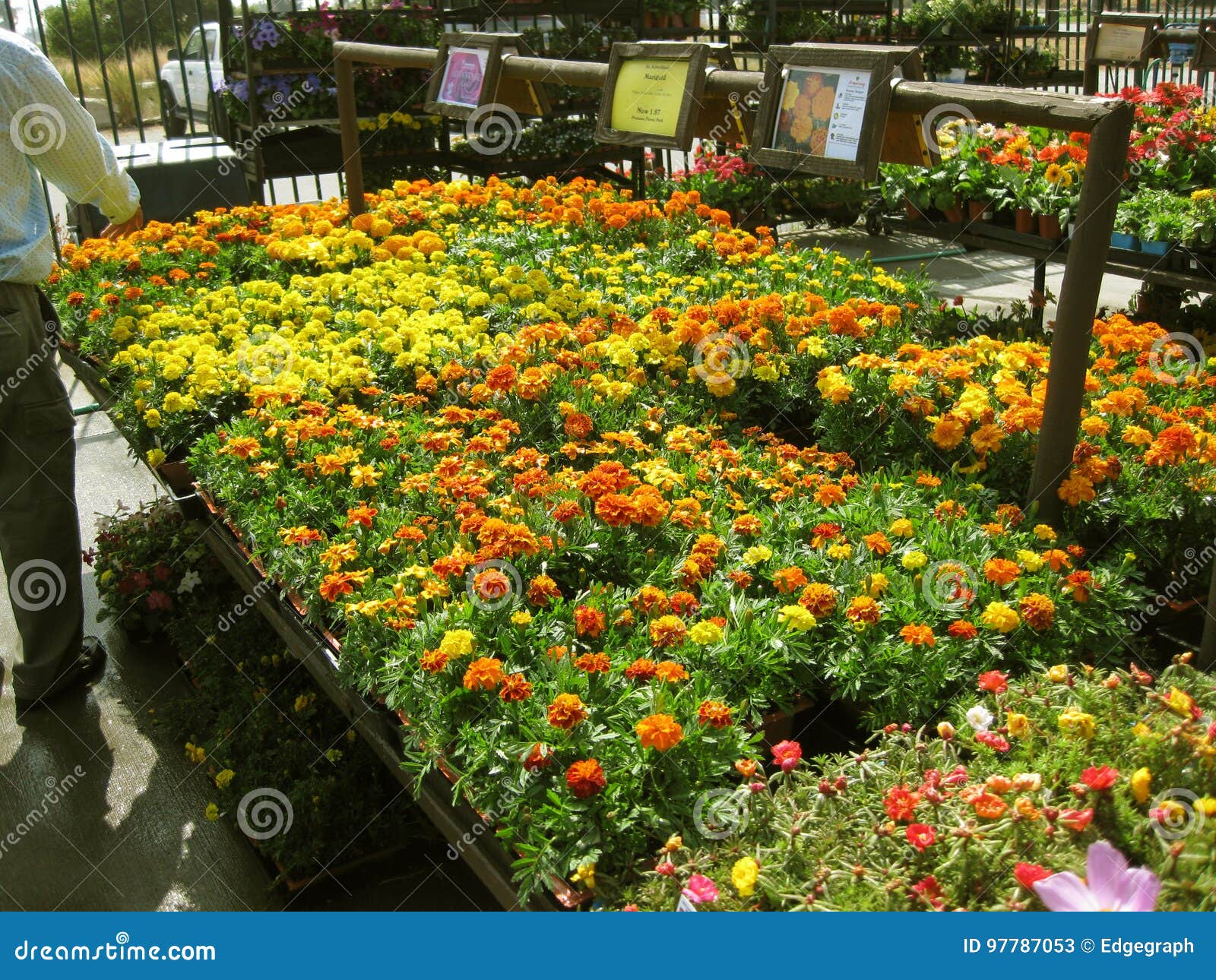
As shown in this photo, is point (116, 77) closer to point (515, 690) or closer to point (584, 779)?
point (515, 690)

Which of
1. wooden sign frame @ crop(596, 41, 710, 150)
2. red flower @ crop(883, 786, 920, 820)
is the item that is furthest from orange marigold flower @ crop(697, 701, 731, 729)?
wooden sign frame @ crop(596, 41, 710, 150)

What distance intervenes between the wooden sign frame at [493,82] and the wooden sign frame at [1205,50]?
591 cm

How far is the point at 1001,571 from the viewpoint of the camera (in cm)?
232

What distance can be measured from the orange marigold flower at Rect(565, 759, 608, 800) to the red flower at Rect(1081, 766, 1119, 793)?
2.40 feet

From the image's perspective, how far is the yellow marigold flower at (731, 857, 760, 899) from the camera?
63.1 inches

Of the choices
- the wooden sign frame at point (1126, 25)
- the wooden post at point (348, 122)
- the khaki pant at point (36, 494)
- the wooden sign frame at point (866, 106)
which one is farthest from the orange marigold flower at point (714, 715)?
the wooden sign frame at point (1126, 25)

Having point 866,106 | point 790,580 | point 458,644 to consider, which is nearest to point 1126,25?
point 866,106

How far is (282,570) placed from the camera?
2.64 m

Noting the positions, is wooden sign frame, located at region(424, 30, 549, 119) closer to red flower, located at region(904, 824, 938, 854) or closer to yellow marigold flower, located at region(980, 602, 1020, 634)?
yellow marigold flower, located at region(980, 602, 1020, 634)

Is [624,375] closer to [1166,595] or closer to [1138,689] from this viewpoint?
[1166,595]

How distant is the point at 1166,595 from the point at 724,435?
125 cm

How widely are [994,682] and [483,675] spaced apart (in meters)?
0.90

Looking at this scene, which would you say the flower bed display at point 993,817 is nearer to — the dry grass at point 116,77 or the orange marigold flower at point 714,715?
the orange marigold flower at point 714,715

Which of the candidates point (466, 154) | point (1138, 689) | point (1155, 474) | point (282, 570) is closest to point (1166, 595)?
point (1155, 474)
